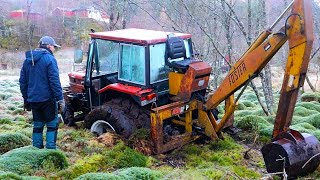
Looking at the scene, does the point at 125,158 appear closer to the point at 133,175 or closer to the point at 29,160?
the point at 133,175

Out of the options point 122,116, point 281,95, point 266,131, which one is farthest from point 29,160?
point 266,131

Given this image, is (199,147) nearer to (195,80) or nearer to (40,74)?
(195,80)

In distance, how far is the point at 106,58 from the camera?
838 centimetres

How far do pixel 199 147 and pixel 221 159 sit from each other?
2.44ft

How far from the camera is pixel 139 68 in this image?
7.62 meters

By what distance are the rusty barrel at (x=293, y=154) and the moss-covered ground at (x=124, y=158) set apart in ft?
0.94

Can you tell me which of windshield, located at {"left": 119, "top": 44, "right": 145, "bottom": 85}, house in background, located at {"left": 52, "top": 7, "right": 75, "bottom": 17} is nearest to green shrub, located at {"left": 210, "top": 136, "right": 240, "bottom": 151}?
windshield, located at {"left": 119, "top": 44, "right": 145, "bottom": 85}

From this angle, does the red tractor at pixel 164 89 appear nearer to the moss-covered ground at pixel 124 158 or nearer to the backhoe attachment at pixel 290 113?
the backhoe attachment at pixel 290 113

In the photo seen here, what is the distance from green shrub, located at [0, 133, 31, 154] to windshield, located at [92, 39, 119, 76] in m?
2.05

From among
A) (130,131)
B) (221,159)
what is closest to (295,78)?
(221,159)

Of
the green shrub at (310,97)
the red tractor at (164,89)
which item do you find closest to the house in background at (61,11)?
the green shrub at (310,97)

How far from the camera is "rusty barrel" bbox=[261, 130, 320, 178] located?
593cm

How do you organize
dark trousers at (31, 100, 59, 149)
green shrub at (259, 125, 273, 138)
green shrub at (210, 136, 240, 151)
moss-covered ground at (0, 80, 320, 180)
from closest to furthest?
moss-covered ground at (0, 80, 320, 180) < dark trousers at (31, 100, 59, 149) < green shrub at (210, 136, 240, 151) < green shrub at (259, 125, 273, 138)

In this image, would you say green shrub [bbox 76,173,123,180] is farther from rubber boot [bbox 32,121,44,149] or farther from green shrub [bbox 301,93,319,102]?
green shrub [bbox 301,93,319,102]
